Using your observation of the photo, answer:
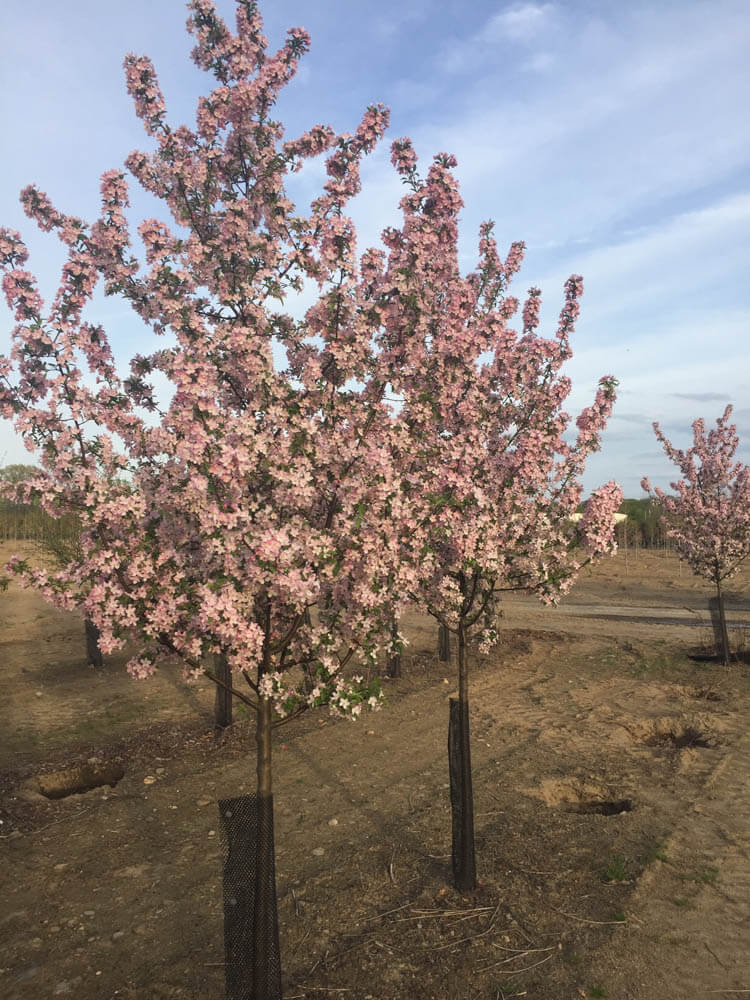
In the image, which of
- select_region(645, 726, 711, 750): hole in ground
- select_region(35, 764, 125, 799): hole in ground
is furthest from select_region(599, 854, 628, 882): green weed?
select_region(35, 764, 125, 799): hole in ground

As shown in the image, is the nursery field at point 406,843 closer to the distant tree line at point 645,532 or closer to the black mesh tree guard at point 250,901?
the black mesh tree guard at point 250,901

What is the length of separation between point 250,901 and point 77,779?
6673 millimetres

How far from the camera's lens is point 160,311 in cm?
804

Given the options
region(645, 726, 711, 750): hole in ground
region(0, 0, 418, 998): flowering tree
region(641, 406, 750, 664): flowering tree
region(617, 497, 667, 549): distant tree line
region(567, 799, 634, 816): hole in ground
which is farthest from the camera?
region(617, 497, 667, 549): distant tree line

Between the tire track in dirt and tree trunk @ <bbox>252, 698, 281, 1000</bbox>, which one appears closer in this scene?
tree trunk @ <bbox>252, 698, 281, 1000</bbox>

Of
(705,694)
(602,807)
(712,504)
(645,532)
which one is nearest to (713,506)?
(712,504)

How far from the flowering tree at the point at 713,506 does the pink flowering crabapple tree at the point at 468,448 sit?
A: 12024 mm

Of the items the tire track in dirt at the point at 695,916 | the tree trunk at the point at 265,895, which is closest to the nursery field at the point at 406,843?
the tire track in dirt at the point at 695,916

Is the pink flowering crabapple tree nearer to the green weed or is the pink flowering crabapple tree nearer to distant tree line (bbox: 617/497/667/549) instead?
the green weed

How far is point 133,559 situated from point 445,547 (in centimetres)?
394

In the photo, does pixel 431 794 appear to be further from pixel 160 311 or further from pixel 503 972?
pixel 160 311

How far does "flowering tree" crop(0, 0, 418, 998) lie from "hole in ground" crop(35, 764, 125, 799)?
7016 millimetres

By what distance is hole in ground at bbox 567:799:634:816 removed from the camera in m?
9.93

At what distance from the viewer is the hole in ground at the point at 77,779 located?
11.2m
